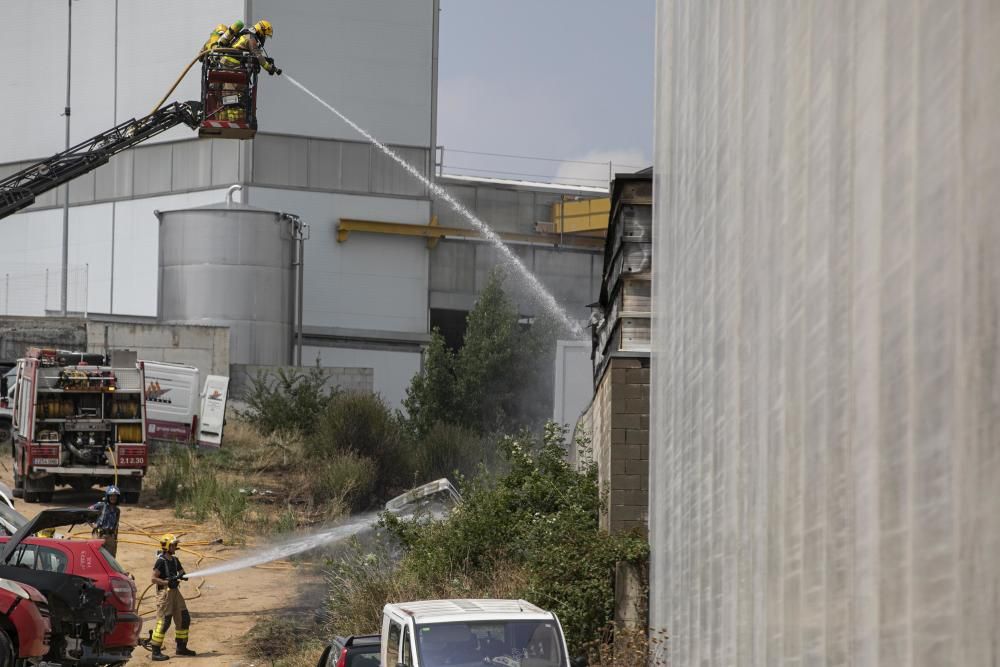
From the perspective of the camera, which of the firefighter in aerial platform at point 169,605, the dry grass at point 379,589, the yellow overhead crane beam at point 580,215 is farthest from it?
the yellow overhead crane beam at point 580,215

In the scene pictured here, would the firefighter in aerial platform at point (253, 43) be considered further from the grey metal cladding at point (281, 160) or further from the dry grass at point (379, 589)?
the grey metal cladding at point (281, 160)

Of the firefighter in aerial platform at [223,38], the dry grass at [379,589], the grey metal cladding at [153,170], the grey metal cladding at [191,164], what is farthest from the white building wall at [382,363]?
the dry grass at [379,589]

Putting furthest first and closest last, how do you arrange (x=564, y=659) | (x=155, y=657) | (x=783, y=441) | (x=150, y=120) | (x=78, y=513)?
(x=150, y=120) < (x=155, y=657) < (x=78, y=513) < (x=564, y=659) < (x=783, y=441)

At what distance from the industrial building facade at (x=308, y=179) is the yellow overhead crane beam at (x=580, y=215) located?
56cm

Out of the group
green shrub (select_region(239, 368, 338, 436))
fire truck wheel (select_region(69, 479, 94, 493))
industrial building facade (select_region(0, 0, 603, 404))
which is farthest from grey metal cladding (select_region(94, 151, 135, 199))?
fire truck wheel (select_region(69, 479, 94, 493))

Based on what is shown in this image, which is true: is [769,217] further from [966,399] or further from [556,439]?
[556,439]

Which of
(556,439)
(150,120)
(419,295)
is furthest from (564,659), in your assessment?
(419,295)

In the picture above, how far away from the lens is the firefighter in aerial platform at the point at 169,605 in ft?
57.1

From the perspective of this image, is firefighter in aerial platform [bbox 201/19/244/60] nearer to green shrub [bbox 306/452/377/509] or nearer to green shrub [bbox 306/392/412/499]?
green shrub [bbox 306/452/377/509]

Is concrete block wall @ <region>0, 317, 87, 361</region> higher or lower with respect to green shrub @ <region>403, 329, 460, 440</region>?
higher

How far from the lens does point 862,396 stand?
17.1ft

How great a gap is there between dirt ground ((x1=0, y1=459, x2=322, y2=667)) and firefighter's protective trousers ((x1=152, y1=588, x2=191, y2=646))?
11.7 inches

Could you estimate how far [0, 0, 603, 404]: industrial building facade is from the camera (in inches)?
1934

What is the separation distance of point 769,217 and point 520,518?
38.4 ft
